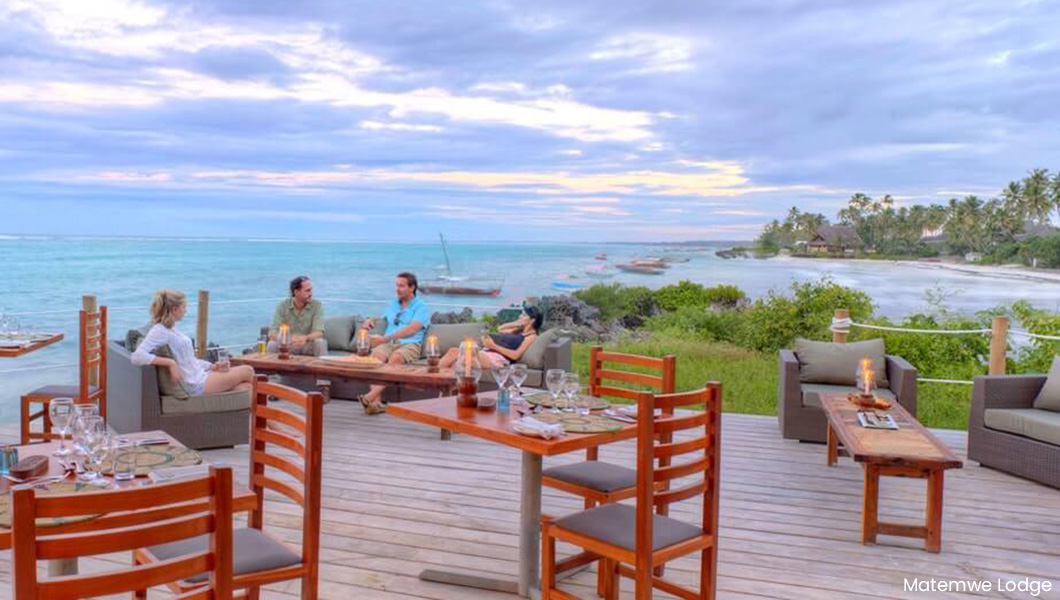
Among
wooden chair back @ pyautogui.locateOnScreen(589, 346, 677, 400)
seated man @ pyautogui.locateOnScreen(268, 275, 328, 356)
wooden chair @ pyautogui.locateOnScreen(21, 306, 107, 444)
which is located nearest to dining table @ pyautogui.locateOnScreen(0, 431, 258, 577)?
wooden chair back @ pyautogui.locateOnScreen(589, 346, 677, 400)

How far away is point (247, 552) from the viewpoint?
239cm

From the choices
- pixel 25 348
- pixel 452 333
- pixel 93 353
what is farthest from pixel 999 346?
pixel 25 348

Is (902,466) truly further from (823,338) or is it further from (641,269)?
(641,269)

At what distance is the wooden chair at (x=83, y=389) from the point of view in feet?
16.9

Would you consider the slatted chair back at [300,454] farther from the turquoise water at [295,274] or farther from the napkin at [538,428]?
the turquoise water at [295,274]

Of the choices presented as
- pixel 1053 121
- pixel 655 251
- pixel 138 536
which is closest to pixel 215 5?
pixel 138 536

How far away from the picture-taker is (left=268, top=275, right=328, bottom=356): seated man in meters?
Answer: 6.94

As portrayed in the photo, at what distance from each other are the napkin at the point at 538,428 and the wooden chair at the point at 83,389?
368 centimetres

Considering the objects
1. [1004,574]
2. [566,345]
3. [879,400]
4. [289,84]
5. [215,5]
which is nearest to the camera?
[1004,574]

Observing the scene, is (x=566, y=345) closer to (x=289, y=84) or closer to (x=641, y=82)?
(x=641, y=82)

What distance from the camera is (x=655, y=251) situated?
44.1 meters

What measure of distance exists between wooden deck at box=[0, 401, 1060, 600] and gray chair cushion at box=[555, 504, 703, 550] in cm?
58

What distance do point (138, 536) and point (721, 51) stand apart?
1196cm

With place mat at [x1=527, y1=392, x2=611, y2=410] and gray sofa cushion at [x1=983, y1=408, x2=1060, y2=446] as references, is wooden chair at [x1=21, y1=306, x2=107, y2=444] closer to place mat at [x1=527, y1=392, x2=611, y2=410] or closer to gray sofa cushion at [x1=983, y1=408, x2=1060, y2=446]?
place mat at [x1=527, y1=392, x2=611, y2=410]
